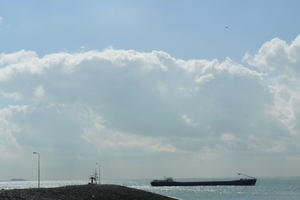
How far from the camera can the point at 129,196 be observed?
258ft

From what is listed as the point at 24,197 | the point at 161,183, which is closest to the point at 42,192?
the point at 24,197

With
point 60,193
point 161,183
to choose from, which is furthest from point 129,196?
point 161,183

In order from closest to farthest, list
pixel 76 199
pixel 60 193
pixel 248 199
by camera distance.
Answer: pixel 76 199
pixel 60 193
pixel 248 199

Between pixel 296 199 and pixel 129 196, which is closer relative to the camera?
pixel 129 196

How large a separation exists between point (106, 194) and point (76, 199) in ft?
43.3

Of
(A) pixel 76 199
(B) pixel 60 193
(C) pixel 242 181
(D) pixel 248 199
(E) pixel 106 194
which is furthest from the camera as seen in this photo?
(C) pixel 242 181

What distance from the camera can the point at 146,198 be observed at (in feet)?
256

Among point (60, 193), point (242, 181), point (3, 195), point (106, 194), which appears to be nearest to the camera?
point (3, 195)

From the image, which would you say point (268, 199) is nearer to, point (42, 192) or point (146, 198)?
point (146, 198)

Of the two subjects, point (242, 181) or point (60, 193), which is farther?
point (242, 181)

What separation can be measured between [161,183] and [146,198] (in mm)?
123869

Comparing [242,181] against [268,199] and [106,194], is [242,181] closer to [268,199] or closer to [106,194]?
[268,199]

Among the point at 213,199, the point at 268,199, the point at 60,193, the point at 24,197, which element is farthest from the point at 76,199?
the point at 268,199

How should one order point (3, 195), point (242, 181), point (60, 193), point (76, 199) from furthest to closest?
point (242, 181)
point (60, 193)
point (76, 199)
point (3, 195)
